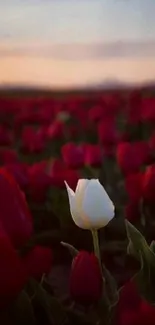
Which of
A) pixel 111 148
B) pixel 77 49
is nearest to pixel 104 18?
pixel 77 49

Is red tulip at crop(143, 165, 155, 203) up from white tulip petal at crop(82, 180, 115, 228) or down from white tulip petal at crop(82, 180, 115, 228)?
down

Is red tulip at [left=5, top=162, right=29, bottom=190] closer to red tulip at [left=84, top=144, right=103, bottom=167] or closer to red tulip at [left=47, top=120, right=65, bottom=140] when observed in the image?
red tulip at [left=84, top=144, right=103, bottom=167]

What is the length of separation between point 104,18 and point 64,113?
0.42 m

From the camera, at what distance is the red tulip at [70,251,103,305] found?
36 centimetres

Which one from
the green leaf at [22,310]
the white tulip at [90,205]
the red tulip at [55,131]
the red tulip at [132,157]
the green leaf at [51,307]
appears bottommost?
the red tulip at [55,131]

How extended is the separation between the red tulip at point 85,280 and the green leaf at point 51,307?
19 mm

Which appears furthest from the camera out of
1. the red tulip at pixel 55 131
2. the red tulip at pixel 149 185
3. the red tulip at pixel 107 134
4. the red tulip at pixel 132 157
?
the red tulip at pixel 55 131

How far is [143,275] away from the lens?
36 cm

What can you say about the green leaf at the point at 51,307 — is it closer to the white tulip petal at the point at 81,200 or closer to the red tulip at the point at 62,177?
the white tulip petal at the point at 81,200

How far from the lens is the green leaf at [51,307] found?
382 millimetres

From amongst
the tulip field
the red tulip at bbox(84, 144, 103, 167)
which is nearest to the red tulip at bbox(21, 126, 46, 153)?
the tulip field

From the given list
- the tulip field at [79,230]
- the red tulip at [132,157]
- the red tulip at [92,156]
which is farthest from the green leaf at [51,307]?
the red tulip at [92,156]

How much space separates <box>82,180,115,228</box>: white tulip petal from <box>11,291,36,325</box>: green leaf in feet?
0.16

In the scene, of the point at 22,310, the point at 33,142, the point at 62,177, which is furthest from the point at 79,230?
the point at 33,142
